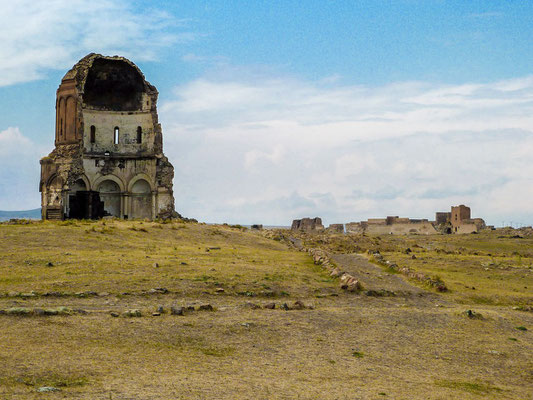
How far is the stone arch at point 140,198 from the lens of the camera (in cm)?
4419

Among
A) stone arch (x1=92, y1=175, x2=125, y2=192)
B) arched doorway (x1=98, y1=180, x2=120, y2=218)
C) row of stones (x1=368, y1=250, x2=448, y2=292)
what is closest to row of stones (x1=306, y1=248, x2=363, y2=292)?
row of stones (x1=368, y1=250, x2=448, y2=292)

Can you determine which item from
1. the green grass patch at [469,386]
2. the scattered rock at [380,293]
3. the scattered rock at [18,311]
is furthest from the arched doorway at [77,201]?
the green grass patch at [469,386]

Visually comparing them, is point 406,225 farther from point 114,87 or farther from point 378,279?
point 378,279

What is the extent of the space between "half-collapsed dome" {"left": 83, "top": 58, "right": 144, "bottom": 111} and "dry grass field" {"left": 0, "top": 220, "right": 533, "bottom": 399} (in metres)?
20.8

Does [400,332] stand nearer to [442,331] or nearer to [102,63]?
[442,331]

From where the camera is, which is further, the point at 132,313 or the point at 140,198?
the point at 140,198

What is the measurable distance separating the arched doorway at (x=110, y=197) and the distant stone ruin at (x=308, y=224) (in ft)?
97.6

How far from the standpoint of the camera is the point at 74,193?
140 ft

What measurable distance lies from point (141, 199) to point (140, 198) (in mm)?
105

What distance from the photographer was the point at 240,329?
13.9 m

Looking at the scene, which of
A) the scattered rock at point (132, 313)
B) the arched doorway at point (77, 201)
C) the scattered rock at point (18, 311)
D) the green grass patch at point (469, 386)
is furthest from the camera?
the arched doorway at point (77, 201)

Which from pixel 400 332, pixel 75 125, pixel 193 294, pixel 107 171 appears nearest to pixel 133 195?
pixel 107 171

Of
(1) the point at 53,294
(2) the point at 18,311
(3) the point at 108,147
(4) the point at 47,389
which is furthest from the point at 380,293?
(3) the point at 108,147

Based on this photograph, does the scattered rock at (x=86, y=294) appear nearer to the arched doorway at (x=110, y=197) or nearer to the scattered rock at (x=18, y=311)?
the scattered rock at (x=18, y=311)
